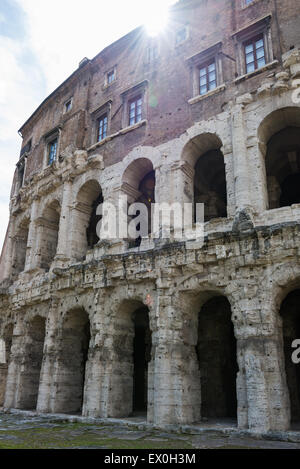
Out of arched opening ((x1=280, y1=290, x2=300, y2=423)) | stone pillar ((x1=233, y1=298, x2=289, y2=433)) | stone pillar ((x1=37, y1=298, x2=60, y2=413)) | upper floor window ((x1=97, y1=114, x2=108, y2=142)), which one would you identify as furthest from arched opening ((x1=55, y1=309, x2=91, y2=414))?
upper floor window ((x1=97, y1=114, x2=108, y2=142))

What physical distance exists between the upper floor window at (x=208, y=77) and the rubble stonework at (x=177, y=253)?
10.8 inches

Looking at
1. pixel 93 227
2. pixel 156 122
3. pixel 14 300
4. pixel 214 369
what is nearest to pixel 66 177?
pixel 93 227

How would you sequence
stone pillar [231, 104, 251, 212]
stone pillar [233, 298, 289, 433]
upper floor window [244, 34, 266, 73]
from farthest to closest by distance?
upper floor window [244, 34, 266, 73]
stone pillar [231, 104, 251, 212]
stone pillar [233, 298, 289, 433]

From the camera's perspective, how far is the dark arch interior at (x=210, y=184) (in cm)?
1274

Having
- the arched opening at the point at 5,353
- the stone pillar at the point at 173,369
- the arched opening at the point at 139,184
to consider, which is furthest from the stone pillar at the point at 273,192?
the arched opening at the point at 5,353

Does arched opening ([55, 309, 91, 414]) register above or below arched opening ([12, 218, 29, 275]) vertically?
below

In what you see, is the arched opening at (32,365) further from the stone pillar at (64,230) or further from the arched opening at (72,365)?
the stone pillar at (64,230)

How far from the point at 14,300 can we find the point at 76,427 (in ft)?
22.8

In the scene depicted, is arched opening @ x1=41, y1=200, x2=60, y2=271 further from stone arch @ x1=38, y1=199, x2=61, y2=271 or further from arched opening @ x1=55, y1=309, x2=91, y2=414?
arched opening @ x1=55, y1=309, x2=91, y2=414

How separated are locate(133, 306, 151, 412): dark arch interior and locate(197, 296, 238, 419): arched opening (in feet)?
7.42

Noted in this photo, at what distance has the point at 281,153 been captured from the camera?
40.0ft

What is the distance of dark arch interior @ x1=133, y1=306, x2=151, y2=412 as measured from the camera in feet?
42.6

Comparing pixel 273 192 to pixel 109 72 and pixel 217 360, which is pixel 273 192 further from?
pixel 109 72

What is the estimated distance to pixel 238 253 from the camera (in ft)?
29.1
